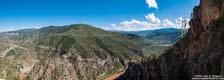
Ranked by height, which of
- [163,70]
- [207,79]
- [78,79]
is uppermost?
[207,79]

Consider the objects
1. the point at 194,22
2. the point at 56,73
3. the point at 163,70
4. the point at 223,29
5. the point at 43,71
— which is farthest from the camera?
the point at 43,71

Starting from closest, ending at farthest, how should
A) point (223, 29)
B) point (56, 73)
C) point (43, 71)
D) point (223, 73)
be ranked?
1. point (223, 73)
2. point (223, 29)
3. point (56, 73)
4. point (43, 71)

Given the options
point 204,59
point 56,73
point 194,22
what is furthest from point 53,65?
point 204,59

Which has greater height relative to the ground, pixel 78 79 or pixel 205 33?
pixel 205 33

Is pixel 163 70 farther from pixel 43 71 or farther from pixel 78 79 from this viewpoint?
pixel 43 71

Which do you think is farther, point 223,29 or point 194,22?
point 194,22

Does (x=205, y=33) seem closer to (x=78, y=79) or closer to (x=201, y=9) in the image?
(x=201, y=9)
